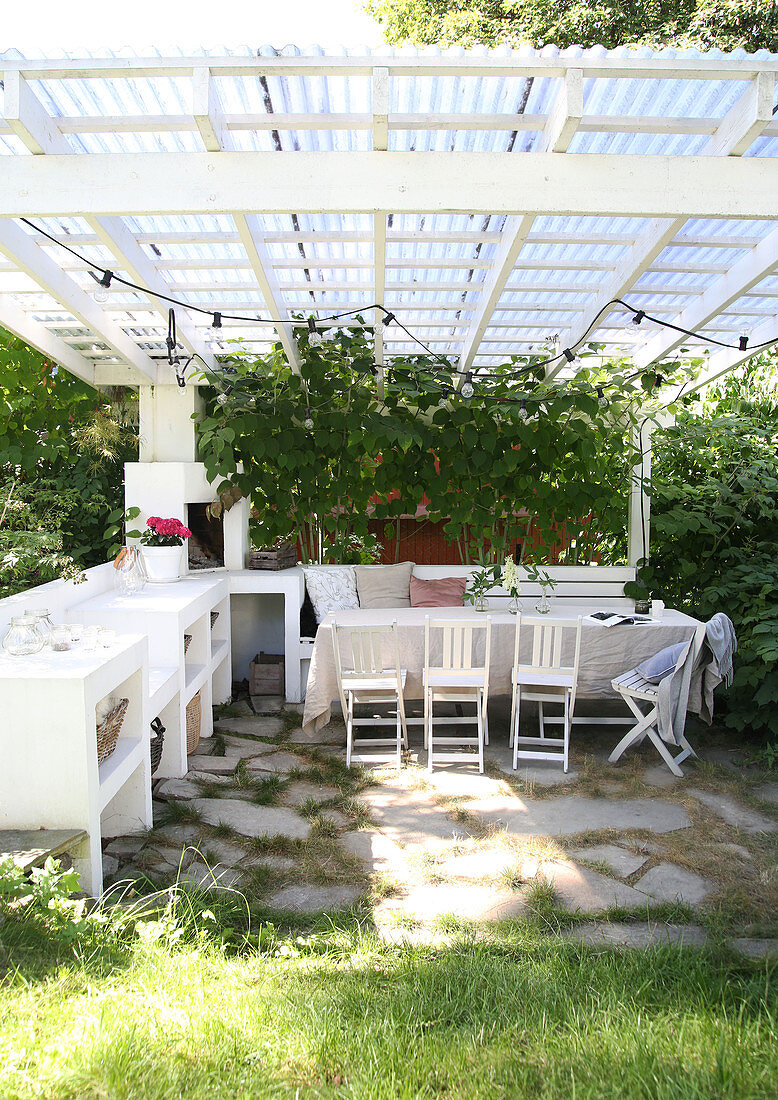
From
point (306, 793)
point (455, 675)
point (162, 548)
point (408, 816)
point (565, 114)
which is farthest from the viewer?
point (162, 548)

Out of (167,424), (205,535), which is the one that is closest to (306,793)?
(205,535)

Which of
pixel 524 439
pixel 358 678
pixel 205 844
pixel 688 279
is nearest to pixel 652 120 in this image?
pixel 688 279

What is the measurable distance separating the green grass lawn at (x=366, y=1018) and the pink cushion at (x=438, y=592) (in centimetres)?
387

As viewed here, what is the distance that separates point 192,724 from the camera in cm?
521

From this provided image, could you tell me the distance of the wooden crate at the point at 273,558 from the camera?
688 centimetres

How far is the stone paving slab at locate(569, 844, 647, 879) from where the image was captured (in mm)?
3574

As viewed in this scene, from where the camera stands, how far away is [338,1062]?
79.3 inches

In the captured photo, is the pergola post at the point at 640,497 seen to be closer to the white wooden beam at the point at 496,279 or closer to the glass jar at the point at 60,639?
the white wooden beam at the point at 496,279

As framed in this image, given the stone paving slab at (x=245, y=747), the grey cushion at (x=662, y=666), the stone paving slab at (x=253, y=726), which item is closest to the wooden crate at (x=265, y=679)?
the stone paving slab at (x=253, y=726)

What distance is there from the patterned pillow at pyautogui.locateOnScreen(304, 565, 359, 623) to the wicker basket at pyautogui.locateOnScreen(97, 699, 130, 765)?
3120 mm

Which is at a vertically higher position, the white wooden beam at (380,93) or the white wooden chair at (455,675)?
the white wooden beam at (380,93)

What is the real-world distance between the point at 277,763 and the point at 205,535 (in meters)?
2.82

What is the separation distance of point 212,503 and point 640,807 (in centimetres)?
415

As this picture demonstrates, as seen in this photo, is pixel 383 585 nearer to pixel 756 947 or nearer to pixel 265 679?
pixel 265 679
